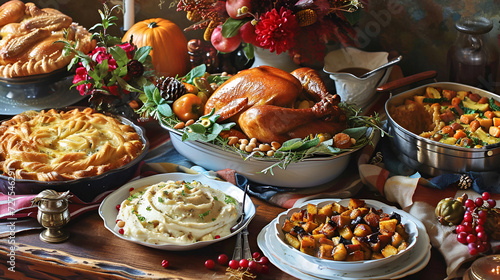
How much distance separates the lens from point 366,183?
1714 millimetres

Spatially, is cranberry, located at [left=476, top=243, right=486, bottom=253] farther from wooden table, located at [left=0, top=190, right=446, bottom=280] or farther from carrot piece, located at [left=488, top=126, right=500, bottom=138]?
carrot piece, located at [left=488, top=126, right=500, bottom=138]

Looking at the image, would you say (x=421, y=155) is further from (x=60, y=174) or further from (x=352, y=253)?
(x=60, y=174)

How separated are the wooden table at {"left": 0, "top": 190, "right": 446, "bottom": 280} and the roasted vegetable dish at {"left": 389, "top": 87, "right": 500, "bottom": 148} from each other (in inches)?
16.2

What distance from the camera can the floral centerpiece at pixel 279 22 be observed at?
1.88m

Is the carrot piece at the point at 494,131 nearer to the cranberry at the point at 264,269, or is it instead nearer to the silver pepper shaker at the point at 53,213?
the cranberry at the point at 264,269

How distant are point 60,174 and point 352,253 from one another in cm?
87

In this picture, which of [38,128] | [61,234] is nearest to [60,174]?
[61,234]

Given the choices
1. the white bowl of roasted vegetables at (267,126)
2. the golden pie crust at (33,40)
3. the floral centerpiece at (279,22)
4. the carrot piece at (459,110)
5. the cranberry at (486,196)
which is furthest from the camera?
the golden pie crust at (33,40)

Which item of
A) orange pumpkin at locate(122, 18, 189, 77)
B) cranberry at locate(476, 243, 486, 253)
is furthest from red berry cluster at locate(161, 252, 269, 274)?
orange pumpkin at locate(122, 18, 189, 77)

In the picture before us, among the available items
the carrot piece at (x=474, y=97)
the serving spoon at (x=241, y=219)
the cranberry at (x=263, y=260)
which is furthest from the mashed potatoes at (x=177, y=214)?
the carrot piece at (x=474, y=97)

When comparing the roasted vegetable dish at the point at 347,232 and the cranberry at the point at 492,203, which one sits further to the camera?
the cranberry at the point at 492,203

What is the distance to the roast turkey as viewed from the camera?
1635 mm

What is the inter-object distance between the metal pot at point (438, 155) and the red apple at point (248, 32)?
608 millimetres

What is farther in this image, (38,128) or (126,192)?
(38,128)
